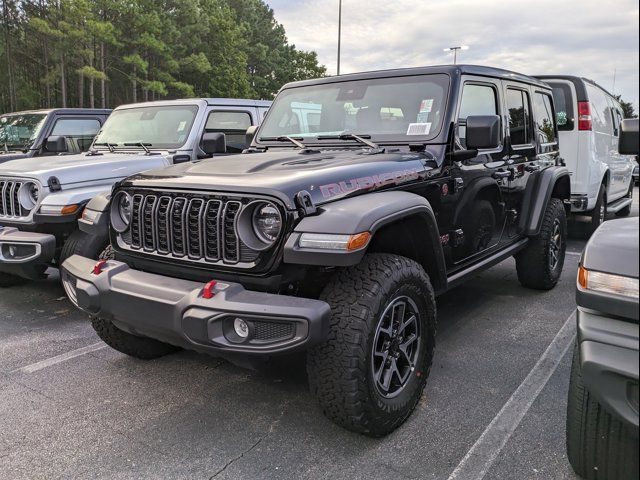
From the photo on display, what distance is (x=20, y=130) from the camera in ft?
24.4

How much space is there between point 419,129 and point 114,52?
1013 inches

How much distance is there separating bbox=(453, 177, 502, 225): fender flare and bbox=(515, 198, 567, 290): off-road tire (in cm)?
118

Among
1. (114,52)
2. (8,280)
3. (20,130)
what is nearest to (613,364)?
(8,280)

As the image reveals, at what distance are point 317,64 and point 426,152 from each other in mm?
36404

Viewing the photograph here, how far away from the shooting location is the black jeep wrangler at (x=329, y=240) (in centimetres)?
237

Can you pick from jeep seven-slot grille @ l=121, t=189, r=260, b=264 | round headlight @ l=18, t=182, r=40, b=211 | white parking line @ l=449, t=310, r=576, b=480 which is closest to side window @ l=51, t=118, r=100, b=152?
round headlight @ l=18, t=182, r=40, b=211

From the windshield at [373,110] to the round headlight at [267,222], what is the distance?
1318mm

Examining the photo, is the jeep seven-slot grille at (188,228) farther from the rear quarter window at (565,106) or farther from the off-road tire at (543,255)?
the rear quarter window at (565,106)

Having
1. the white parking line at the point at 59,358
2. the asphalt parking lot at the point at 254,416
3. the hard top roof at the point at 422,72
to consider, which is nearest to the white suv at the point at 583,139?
the hard top roof at the point at 422,72

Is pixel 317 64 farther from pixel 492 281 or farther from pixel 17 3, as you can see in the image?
pixel 492 281

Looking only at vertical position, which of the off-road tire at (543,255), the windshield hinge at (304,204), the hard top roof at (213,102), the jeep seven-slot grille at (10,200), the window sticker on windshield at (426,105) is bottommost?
the off-road tire at (543,255)

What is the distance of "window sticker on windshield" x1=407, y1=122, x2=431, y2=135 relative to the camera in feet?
11.5

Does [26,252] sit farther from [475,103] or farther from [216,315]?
[475,103]

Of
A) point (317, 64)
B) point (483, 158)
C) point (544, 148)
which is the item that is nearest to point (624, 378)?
point (483, 158)
